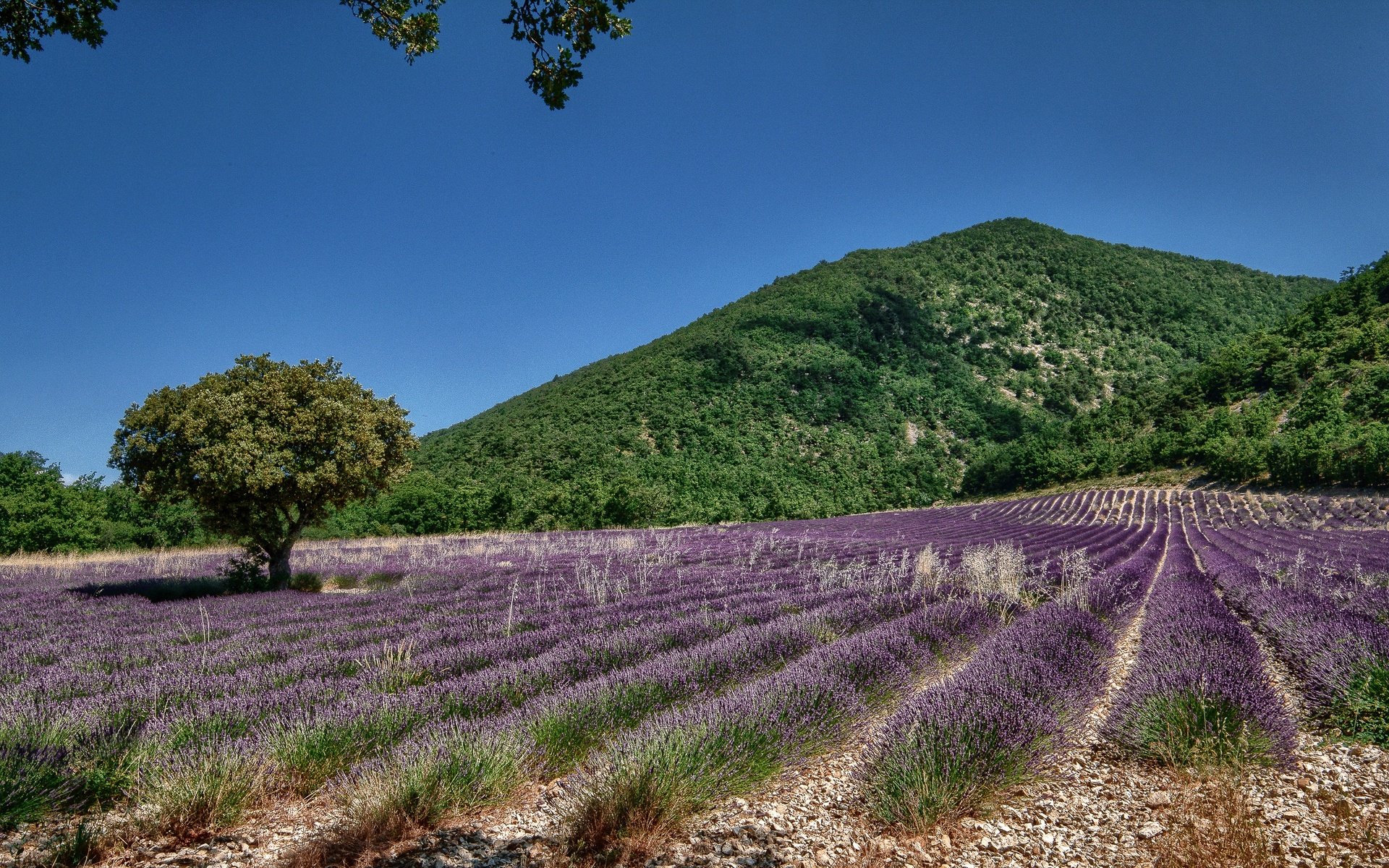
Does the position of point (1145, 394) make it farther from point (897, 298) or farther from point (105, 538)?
point (105, 538)

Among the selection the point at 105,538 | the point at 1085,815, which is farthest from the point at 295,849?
the point at 105,538

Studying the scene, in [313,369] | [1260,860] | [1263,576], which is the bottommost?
[1263,576]

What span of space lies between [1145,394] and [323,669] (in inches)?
3186

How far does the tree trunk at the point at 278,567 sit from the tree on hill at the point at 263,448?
0.02 m

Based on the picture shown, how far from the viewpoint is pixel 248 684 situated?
436cm

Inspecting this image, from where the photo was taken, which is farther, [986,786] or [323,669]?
[323,669]

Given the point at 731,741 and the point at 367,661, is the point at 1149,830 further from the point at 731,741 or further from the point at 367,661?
the point at 367,661

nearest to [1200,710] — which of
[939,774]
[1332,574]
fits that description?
[939,774]

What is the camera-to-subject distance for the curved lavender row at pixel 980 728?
8.88 ft

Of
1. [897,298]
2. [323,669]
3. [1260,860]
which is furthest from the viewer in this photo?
[897,298]

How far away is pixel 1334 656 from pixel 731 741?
4498mm

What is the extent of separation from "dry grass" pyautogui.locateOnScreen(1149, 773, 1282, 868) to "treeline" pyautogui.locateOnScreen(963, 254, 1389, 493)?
131ft

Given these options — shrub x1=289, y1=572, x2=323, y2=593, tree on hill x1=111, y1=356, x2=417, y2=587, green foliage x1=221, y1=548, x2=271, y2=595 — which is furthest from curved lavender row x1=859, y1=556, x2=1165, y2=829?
green foliage x1=221, y1=548, x2=271, y2=595

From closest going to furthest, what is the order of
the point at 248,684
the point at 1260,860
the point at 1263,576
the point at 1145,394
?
1. the point at 1260,860
2. the point at 248,684
3. the point at 1263,576
4. the point at 1145,394
